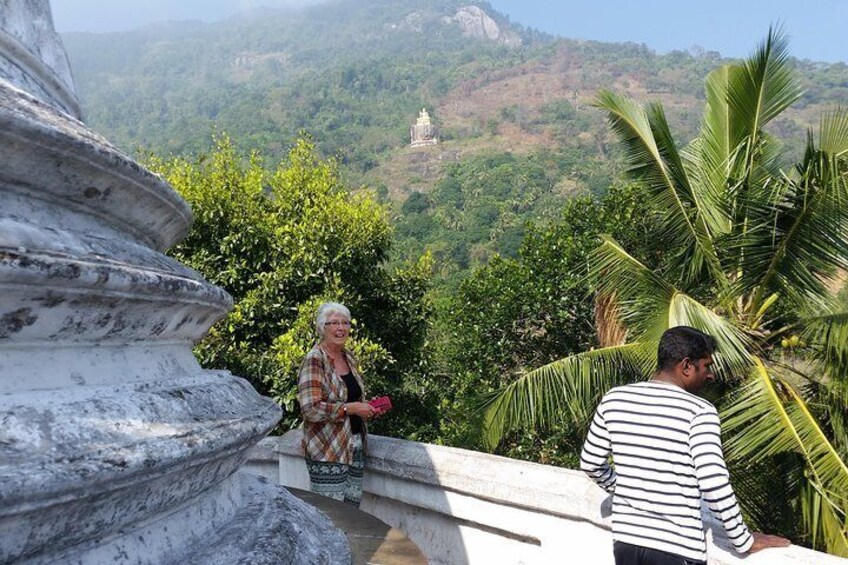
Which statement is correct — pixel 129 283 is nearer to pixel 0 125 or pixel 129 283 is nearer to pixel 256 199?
pixel 0 125

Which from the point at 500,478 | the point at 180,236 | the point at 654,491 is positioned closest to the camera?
the point at 654,491

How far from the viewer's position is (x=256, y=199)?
7898mm

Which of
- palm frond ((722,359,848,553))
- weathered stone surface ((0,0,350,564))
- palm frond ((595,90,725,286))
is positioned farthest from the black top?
palm frond ((595,90,725,286))

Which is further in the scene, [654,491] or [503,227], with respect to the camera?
[503,227]

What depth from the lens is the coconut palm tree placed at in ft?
17.3

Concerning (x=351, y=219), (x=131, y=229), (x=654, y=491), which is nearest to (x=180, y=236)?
(x=131, y=229)

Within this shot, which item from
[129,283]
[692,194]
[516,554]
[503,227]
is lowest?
[503,227]

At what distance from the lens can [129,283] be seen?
195cm

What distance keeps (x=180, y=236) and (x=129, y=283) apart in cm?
106

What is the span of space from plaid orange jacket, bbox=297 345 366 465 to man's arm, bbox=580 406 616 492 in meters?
1.53

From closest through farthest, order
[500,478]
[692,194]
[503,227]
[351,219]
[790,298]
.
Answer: [500,478], [790,298], [692,194], [351,219], [503,227]

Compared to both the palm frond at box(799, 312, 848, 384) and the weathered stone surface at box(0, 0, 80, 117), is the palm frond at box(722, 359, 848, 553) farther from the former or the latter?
the weathered stone surface at box(0, 0, 80, 117)

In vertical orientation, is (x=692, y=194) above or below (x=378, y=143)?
above

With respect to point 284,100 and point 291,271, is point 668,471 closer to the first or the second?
point 291,271
